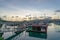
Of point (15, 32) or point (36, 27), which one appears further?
point (36, 27)

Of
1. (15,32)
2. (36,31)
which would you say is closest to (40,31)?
(36,31)

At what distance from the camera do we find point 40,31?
1362 centimetres

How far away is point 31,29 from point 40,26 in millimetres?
1140

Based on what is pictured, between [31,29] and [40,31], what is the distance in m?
1.22

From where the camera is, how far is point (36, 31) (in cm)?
1386

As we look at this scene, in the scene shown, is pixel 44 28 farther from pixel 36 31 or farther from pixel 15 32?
pixel 15 32

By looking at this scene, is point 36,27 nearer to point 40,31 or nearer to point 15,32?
point 40,31

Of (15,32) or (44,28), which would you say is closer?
(15,32)

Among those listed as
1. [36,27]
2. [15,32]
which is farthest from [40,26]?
[15,32]

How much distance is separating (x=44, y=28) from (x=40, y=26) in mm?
531

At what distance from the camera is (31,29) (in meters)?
14.3

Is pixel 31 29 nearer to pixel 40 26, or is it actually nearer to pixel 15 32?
pixel 40 26

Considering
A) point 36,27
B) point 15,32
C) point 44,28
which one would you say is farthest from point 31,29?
point 15,32

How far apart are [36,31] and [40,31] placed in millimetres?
491
